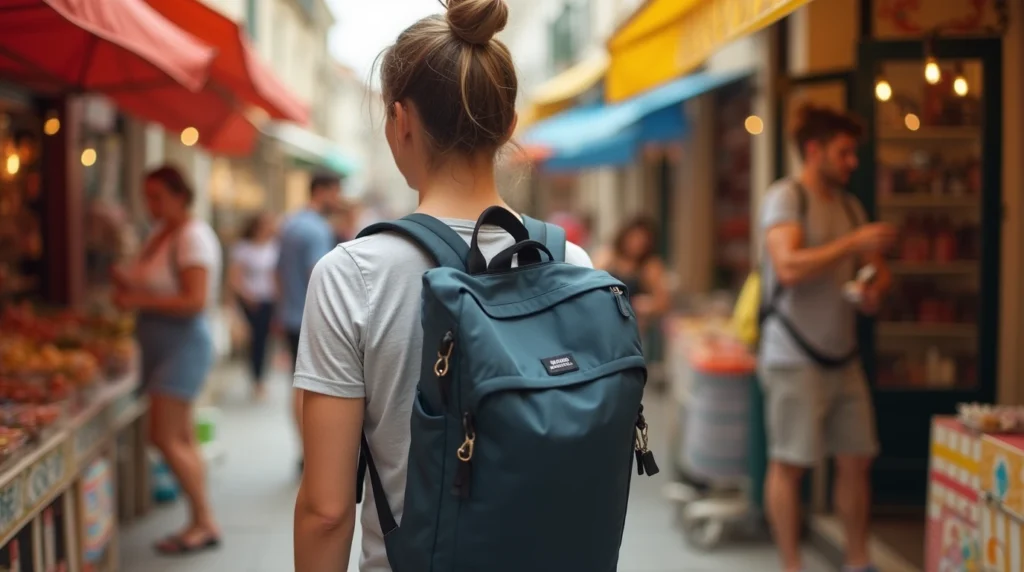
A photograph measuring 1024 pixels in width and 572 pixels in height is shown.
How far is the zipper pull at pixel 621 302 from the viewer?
76.5 inches

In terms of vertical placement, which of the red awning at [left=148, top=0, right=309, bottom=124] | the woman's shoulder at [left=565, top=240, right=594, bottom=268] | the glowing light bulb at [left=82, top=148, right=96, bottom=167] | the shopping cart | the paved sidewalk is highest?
the red awning at [left=148, top=0, right=309, bottom=124]

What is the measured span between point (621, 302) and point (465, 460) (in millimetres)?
432

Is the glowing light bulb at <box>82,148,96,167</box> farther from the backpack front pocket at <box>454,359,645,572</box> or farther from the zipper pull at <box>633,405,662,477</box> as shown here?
the backpack front pocket at <box>454,359,645,572</box>

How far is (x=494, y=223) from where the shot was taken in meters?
1.99

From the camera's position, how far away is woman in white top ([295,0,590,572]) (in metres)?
1.91

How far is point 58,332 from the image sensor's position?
6145mm

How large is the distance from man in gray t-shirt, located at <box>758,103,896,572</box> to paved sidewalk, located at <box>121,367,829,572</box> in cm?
78

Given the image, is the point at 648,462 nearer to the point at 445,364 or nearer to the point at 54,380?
the point at 445,364

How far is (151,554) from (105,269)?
147 inches

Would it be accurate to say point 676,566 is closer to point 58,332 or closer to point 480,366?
point 58,332

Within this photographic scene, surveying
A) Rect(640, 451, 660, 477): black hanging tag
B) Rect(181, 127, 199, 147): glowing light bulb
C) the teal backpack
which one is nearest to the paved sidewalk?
Rect(181, 127, 199, 147): glowing light bulb

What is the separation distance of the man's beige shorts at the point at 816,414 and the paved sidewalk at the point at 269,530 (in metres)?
0.95

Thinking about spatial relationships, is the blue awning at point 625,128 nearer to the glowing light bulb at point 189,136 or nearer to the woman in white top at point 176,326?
the glowing light bulb at point 189,136

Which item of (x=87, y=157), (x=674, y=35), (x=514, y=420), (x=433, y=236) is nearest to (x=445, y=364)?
(x=514, y=420)
